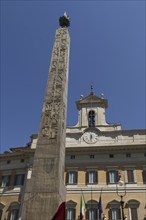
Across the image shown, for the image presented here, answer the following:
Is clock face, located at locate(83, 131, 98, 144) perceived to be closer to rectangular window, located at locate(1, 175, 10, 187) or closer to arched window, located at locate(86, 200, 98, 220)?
arched window, located at locate(86, 200, 98, 220)

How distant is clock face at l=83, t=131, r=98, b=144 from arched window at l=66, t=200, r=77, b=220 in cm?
527

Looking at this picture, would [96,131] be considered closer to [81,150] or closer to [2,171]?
[81,150]

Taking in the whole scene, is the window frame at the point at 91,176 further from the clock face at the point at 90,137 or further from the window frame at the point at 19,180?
the window frame at the point at 19,180

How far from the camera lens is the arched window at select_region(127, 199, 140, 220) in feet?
63.0

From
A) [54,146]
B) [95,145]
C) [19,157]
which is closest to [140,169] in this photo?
[95,145]

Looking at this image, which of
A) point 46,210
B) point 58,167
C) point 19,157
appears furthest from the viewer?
point 19,157

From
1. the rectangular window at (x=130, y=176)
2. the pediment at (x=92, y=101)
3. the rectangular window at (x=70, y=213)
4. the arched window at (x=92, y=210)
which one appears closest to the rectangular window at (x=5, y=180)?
the rectangular window at (x=70, y=213)

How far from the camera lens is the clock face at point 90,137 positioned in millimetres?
23117

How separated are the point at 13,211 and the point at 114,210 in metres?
7.90

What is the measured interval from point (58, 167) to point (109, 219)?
14.0 metres

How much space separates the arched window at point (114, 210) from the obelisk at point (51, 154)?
1322 centimetres

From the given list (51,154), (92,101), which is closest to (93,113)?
(92,101)

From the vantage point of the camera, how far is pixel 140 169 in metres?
21.0

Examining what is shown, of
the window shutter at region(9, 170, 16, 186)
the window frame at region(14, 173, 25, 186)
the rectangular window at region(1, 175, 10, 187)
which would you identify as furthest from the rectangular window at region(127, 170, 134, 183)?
the rectangular window at region(1, 175, 10, 187)
